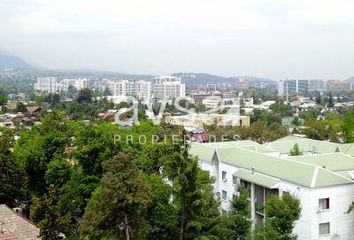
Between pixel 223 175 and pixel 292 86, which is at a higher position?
pixel 292 86

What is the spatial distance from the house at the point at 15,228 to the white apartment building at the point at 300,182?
6682 mm

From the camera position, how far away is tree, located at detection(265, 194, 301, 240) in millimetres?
12305

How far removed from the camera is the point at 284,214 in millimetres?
12297

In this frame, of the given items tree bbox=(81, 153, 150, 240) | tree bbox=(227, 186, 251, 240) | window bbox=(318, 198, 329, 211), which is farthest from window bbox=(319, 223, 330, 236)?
tree bbox=(81, 153, 150, 240)

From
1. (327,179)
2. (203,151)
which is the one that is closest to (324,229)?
(327,179)

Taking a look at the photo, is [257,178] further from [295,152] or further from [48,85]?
[48,85]

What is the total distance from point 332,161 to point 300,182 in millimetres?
2631

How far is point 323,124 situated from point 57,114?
69.1ft

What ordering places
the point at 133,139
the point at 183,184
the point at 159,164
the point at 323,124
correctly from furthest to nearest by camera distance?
the point at 323,124 → the point at 133,139 → the point at 159,164 → the point at 183,184

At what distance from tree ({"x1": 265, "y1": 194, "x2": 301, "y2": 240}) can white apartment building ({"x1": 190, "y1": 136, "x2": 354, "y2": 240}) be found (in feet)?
4.21

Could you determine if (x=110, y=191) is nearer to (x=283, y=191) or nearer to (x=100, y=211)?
(x=100, y=211)

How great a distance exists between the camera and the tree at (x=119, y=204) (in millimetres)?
11125

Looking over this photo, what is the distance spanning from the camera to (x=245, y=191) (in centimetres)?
1466

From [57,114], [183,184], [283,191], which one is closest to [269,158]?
[283,191]
